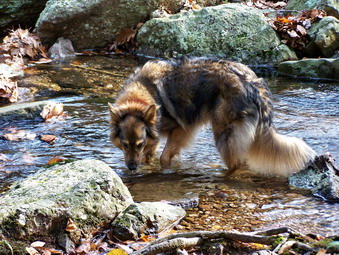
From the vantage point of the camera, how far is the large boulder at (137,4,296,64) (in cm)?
1199

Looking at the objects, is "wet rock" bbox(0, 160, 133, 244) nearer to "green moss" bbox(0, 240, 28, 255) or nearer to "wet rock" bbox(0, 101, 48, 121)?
"green moss" bbox(0, 240, 28, 255)

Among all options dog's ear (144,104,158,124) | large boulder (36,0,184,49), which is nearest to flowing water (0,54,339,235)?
dog's ear (144,104,158,124)

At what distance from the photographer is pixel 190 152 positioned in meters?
7.20

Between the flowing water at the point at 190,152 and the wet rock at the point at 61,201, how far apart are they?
843mm

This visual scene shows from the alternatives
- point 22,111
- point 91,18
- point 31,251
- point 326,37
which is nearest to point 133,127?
point 31,251

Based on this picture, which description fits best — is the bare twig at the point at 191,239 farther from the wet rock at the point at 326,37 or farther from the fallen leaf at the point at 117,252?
the wet rock at the point at 326,37

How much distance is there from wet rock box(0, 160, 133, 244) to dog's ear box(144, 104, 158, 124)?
1.49 m

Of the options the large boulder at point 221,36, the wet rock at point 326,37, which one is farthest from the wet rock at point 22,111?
the wet rock at point 326,37

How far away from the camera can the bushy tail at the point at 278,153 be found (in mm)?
5789

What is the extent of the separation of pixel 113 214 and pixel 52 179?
2.31 feet

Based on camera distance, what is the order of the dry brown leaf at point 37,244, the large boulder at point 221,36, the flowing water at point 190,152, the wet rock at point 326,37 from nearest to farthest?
the dry brown leaf at point 37,244, the flowing water at point 190,152, the wet rock at point 326,37, the large boulder at point 221,36

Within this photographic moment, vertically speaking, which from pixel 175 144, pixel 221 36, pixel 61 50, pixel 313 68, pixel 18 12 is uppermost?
Answer: pixel 18 12

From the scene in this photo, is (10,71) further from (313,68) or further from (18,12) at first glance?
(313,68)

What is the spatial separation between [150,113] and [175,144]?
0.80m
